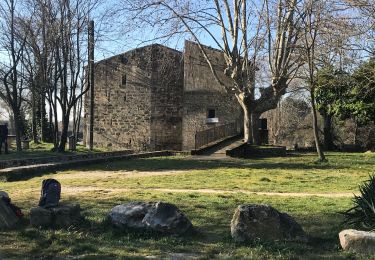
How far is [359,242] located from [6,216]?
4958mm

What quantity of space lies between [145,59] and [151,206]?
26.4 m

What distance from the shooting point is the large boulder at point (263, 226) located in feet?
19.4

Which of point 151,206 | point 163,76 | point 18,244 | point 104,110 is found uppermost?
point 163,76

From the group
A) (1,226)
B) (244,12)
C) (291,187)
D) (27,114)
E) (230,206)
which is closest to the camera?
(1,226)

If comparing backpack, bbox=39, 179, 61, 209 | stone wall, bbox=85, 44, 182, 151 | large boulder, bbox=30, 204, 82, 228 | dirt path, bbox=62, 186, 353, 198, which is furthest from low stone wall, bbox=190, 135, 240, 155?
large boulder, bbox=30, 204, 82, 228

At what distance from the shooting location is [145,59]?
106 ft

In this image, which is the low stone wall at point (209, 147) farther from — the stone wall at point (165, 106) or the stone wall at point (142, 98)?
the stone wall at point (142, 98)

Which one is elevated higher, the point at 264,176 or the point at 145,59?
the point at 145,59

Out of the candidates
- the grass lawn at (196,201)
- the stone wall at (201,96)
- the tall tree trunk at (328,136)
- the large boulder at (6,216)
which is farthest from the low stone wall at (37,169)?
the tall tree trunk at (328,136)

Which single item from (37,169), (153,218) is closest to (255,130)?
(37,169)

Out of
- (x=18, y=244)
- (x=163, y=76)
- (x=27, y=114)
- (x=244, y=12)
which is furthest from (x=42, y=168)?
(x=27, y=114)

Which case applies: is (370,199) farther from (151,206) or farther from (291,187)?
(291,187)

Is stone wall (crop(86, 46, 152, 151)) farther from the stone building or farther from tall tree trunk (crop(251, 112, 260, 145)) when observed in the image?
tall tree trunk (crop(251, 112, 260, 145))

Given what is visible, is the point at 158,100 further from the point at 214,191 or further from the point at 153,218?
the point at 153,218
